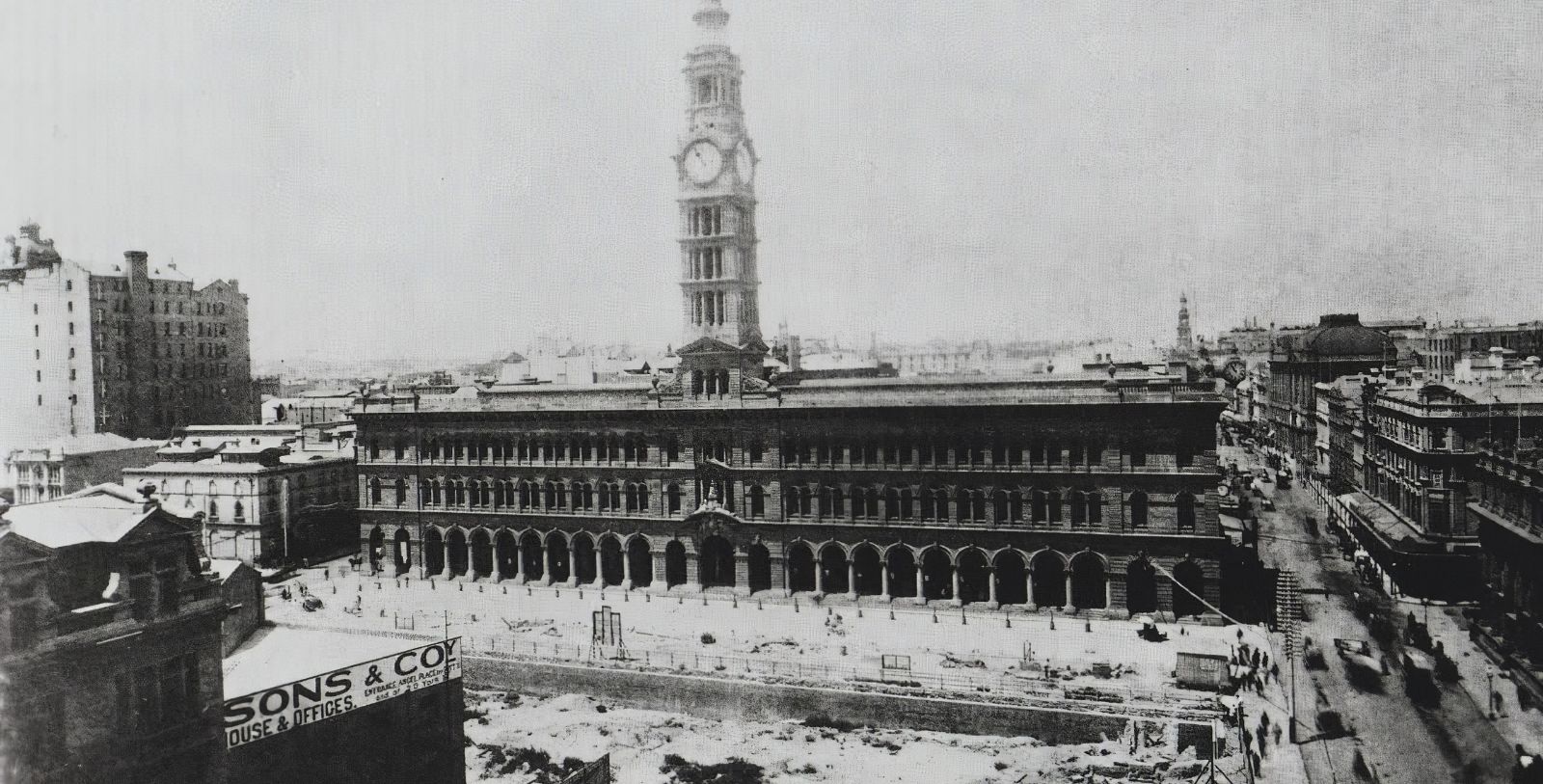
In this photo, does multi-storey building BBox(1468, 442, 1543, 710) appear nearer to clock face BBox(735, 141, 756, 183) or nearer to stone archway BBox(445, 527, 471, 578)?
clock face BBox(735, 141, 756, 183)

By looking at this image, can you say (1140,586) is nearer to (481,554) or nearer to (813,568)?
(813,568)

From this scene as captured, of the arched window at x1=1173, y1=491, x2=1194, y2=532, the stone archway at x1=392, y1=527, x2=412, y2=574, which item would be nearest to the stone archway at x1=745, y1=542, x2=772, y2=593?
the arched window at x1=1173, y1=491, x2=1194, y2=532

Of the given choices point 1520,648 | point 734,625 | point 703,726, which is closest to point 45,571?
point 703,726

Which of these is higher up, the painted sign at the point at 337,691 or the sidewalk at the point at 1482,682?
the painted sign at the point at 337,691

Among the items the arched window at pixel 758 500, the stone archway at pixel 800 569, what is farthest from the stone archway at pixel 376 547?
the stone archway at pixel 800 569

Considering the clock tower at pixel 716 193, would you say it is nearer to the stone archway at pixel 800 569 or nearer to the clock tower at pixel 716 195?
the clock tower at pixel 716 195
